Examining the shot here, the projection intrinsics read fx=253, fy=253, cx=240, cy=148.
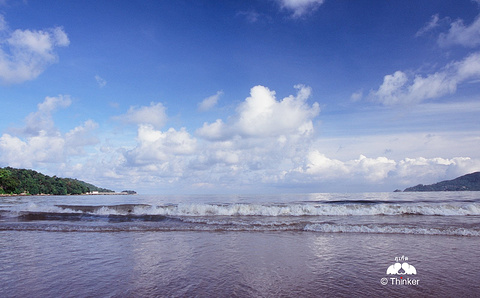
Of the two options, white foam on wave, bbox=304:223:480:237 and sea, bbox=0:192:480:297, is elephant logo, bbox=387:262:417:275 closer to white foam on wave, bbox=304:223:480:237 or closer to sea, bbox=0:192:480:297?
sea, bbox=0:192:480:297

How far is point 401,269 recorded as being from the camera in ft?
22.6

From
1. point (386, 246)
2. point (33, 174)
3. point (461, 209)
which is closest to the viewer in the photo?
point (386, 246)

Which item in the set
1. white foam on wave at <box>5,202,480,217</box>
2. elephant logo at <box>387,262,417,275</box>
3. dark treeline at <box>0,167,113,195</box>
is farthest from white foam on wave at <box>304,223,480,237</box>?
dark treeline at <box>0,167,113,195</box>

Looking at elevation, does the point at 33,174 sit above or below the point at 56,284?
above

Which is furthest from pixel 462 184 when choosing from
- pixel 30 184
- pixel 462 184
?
pixel 30 184

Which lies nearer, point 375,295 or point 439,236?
point 375,295

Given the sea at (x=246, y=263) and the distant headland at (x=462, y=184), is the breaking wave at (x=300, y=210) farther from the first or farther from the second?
the distant headland at (x=462, y=184)

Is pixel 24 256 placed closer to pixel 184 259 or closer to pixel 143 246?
pixel 143 246

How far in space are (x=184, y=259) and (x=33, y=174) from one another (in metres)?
169

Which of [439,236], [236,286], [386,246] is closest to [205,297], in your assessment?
[236,286]

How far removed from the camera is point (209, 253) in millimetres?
8664

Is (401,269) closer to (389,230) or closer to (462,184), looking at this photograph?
(389,230)

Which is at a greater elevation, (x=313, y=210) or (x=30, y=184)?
(x=30, y=184)

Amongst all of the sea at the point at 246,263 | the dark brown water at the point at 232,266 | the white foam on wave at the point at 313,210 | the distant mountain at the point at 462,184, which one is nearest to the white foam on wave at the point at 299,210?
the white foam on wave at the point at 313,210
